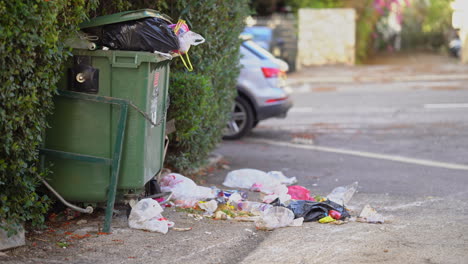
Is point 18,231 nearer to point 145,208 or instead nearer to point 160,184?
point 145,208

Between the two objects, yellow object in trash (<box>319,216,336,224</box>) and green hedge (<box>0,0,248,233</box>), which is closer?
green hedge (<box>0,0,248,233</box>)

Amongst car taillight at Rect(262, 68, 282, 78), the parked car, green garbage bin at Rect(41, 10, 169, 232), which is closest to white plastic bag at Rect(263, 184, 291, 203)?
green garbage bin at Rect(41, 10, 169, 232)

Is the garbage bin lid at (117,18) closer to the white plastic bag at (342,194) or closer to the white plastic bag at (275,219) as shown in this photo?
the white plastic bag at (275,219)

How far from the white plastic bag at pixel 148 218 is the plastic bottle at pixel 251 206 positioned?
871 millimetres

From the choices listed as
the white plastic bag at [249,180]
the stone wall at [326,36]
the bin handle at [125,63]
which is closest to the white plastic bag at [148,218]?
the bin handle at [125,63]

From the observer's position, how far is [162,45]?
551cm

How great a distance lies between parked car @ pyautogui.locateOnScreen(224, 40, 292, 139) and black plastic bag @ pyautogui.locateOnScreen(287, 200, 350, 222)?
4549 millimetres

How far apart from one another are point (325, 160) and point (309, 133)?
2.31 metres

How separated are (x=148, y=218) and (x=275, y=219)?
998 mm

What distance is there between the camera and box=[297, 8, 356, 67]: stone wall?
2212cm

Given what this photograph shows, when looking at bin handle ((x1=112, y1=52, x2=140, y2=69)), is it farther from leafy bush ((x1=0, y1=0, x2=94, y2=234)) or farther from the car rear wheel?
the car rear wheel

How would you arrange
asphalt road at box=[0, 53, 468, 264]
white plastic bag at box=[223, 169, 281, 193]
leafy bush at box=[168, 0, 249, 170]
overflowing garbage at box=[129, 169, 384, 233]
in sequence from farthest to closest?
white plastic bag at box=[223, 169, 281, 193] → leafy bush at box=[168, 0, 249, 170] → overflowing garbage at box=[129, 169, 384, 233] → asphalt road at box=[0, 53, 468, 264]

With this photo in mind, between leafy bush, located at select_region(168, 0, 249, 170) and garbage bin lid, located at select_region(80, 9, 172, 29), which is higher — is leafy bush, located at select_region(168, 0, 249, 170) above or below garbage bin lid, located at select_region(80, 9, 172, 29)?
below

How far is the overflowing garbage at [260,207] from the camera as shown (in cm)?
577
